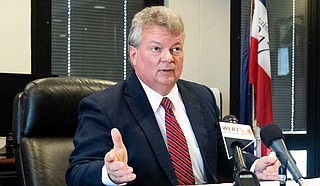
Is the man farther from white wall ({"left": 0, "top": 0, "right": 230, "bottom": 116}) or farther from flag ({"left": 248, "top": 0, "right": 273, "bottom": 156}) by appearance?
white wall ({"left": 0, "top": 0, "right": 230, "bottom": 116})

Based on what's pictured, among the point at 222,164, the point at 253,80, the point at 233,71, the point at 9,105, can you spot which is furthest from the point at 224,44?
the point at 222,164

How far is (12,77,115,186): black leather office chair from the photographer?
6.23 ft

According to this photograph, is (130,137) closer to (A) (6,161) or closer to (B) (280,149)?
(B) (280,149)

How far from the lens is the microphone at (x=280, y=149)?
3.72 ft

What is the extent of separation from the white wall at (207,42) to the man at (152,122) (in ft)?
8.42

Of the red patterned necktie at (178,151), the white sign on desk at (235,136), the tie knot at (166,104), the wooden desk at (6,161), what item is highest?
the tie knot at (166,104)

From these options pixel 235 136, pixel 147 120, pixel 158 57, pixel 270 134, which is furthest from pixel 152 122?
pixel 270 134

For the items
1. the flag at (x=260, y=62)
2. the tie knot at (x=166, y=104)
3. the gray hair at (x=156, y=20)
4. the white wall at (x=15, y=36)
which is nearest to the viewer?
the gray hair at (x=156, y=20)

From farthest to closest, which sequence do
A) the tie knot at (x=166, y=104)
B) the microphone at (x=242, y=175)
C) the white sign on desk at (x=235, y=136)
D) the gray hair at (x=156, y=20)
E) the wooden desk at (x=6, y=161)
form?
the wooden desk at (x=6, y=161)
the tie knot at (x=166, y=104)
the gray hair at (x=156, y=20)
the white sign on desk at (x=235, y=136)
the microphone at (x=242, y=175)

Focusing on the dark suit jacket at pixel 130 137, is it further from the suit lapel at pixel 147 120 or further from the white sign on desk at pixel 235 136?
the white sign on desk at pixel 235 136

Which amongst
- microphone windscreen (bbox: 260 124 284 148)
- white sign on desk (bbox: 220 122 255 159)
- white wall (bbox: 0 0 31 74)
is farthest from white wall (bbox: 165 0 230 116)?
microphone windscreen (bbox: 260 124 284 148)

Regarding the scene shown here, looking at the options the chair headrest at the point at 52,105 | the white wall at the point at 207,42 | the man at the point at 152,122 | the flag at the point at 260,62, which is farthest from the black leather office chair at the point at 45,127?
the white wall at the point at 207,42

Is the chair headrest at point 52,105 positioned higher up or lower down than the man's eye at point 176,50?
lower down

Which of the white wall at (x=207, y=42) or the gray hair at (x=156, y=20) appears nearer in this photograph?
the gray hair at (x=156, y=20)
